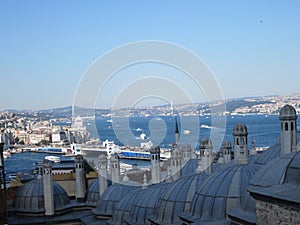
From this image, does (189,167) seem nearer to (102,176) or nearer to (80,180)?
(102,176)

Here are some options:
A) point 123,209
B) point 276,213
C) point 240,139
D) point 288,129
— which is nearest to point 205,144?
point 240,139

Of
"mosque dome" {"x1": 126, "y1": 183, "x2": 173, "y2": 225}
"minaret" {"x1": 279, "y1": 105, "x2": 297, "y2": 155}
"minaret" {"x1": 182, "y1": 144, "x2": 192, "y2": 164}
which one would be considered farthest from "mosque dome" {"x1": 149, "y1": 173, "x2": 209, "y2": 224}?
Result: "minaret" {"x1": 182, "y1": 144, "x2": 192, "y2": 164}

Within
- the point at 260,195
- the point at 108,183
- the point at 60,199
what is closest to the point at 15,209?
the point at 60,199

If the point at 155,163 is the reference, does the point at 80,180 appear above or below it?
below

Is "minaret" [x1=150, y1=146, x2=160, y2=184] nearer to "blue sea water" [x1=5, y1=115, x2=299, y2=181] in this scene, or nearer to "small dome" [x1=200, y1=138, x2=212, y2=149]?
"small dome" [x1=200, y1=138, x2=212, y2=149]

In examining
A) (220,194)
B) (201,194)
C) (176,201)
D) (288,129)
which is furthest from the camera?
(176,201)

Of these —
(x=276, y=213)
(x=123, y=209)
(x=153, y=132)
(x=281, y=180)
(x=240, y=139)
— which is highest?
(x=240, y=139)
